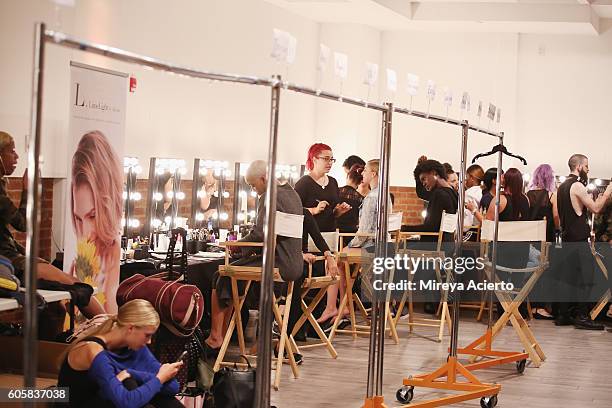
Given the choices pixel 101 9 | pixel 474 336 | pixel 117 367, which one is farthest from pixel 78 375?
pixel 474 336

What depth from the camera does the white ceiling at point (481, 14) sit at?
10195mm

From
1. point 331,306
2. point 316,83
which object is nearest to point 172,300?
point 331,306

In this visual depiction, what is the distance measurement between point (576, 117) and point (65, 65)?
258 inches

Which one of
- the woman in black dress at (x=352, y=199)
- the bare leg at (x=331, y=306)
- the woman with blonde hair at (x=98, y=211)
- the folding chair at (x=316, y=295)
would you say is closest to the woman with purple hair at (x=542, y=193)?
the woman in black dress at (x=352, y=199)

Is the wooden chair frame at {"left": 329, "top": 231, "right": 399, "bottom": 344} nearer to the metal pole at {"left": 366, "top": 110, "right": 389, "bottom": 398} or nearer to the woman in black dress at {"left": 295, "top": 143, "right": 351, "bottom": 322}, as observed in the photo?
the woman in black dress at {"left": 295, "top": 143, "right": 351, "bottom": 322}

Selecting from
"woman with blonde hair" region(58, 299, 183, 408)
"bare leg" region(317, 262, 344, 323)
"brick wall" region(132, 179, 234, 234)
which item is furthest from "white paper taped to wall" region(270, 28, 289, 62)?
"bare leg" region(317, 262, 344, 323)

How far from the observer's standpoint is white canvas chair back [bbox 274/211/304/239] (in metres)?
4.81

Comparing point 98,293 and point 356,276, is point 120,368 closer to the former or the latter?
point 98,293

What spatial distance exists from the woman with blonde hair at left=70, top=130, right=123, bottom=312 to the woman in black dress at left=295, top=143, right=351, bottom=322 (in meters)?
1.58

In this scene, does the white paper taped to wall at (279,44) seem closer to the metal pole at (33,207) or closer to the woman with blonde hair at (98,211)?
the metal pole at (33,207)

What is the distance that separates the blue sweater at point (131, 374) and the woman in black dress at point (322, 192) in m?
3.24

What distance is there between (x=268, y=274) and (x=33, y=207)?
124cm

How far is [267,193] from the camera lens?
139 inches

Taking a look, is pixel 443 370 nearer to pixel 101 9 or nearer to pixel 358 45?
pixel 101 9
